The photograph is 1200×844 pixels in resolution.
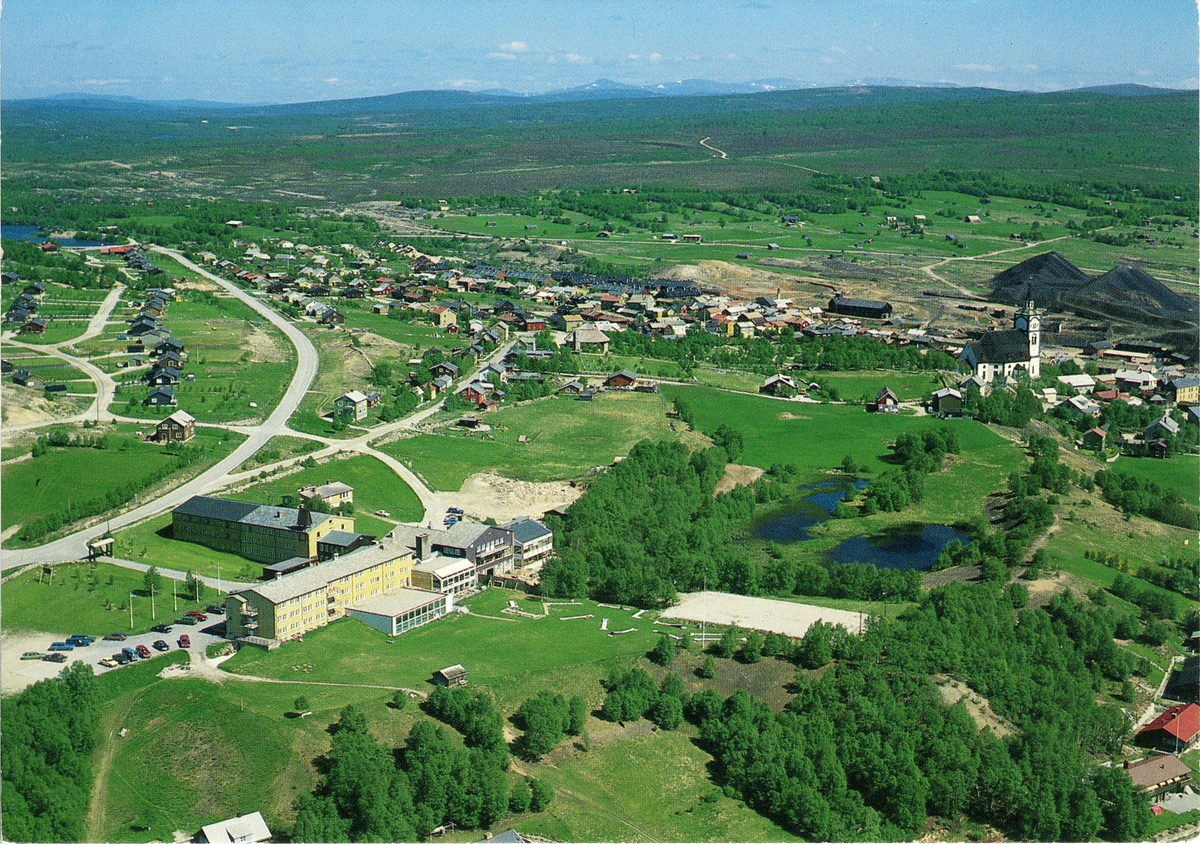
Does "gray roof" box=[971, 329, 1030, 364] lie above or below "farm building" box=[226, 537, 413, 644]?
above

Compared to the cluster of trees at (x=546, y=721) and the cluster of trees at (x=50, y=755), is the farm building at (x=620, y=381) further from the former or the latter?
the cluster of trees at (x=50, y=755)

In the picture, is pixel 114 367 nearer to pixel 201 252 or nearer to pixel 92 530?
pixel 92 530

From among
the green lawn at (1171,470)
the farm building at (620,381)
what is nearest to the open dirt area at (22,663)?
the farm building at (620,381)

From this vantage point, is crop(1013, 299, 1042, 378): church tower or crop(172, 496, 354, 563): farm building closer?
crop(172, 496, 354, 563): farm building

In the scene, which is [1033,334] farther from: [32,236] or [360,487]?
[32,236]

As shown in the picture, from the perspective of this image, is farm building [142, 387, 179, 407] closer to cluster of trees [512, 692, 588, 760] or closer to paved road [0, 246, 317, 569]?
paved road [0, 246, 317, 569]

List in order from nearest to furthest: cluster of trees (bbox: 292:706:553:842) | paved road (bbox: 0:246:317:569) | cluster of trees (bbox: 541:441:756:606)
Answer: cluster of trees (bbox: 292:706:553:842)
cluster of trees (bbox: 541:441:756:606)
paved road (bbox: 0:246:317:569)

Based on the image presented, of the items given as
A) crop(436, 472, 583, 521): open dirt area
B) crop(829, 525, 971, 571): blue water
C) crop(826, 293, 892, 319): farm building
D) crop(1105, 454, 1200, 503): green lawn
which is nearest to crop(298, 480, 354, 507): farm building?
crop(436, 472, 583, 521): open dirt area
